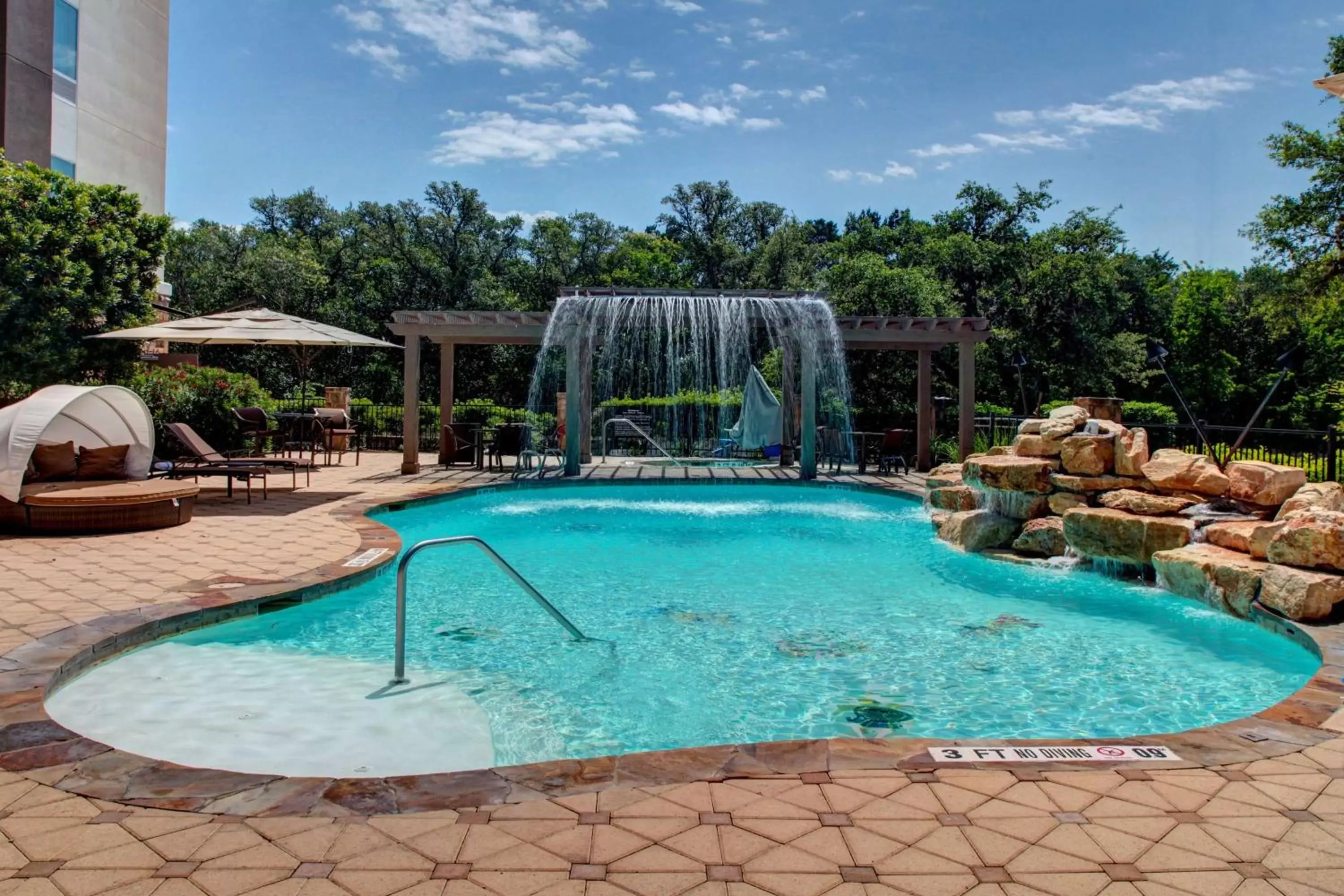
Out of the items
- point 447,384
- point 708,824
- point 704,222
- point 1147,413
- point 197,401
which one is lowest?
point 708,824

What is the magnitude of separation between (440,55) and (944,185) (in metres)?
15.9

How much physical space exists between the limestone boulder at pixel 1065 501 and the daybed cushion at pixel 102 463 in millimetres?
9252

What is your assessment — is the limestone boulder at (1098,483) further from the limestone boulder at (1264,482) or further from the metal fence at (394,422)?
the metal fence at (394,422)

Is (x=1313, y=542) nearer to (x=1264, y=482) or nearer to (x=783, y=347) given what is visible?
(x=1264, y=482)

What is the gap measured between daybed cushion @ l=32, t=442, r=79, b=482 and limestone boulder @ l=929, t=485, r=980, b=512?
9.13 meters

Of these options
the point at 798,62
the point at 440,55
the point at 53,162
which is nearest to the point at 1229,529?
the point at 798,62

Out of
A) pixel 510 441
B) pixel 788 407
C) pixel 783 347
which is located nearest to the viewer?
pixel 510 441

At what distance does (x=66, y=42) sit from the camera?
55.1ft

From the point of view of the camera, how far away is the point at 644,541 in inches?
361

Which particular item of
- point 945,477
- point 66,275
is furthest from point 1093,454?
point 66,275

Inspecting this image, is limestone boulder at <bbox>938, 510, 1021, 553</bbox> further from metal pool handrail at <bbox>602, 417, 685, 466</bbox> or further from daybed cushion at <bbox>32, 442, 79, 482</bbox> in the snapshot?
metal pool handrail at <bbox>602, 417, 685, 466</bbox>

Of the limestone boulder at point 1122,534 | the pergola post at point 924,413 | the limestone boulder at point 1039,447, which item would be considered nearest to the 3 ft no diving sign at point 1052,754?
the limestone boulder at point 1122,534

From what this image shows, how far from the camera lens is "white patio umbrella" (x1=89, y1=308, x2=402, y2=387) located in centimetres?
1123

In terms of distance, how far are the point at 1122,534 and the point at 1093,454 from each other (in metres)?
1.13
